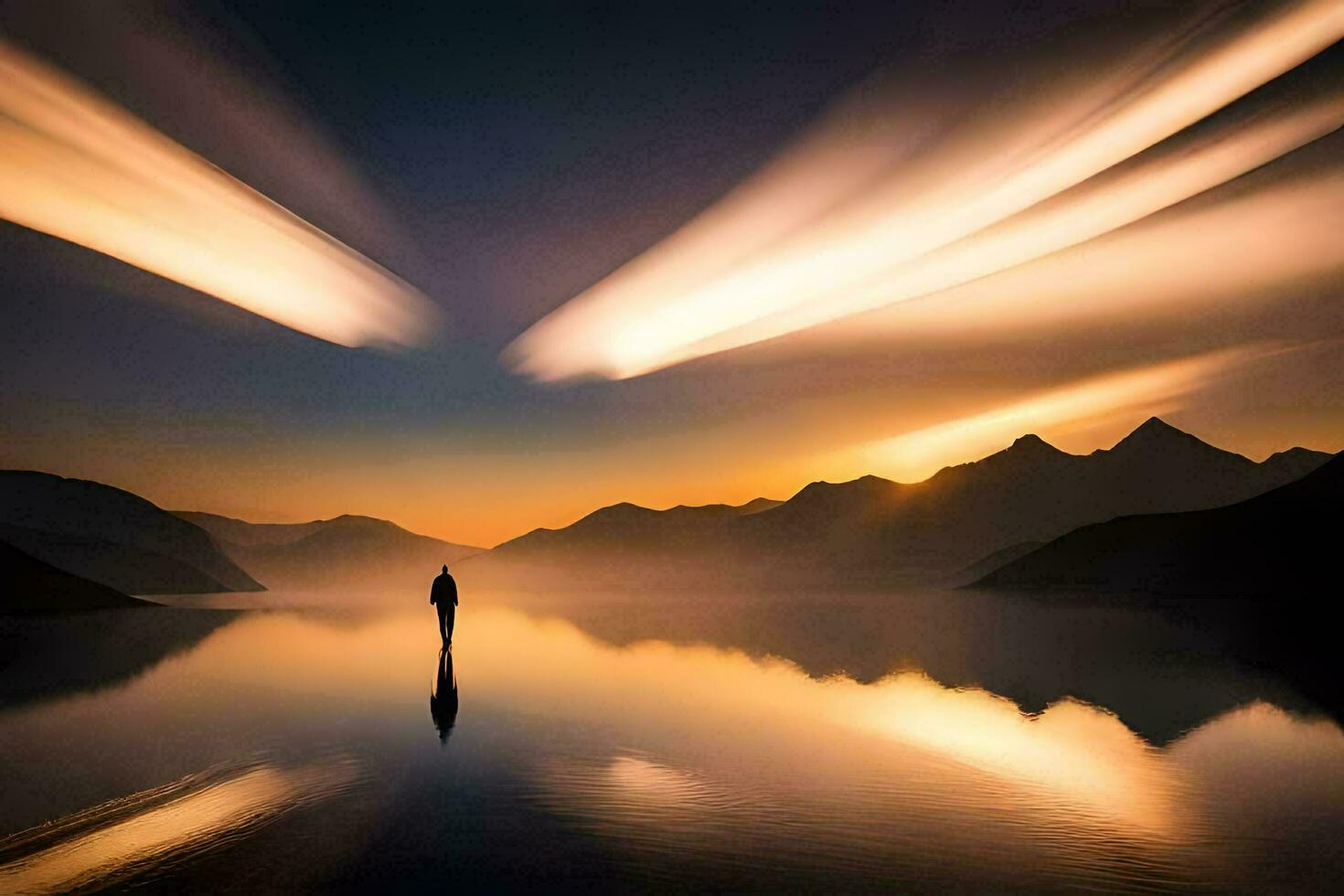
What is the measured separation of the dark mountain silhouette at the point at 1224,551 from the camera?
370 feet

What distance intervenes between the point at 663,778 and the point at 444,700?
1001 centimetres

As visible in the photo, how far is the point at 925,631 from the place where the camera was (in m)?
48.8

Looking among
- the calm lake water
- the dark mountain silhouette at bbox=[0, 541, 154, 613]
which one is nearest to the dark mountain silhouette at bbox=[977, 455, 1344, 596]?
the calm lake water

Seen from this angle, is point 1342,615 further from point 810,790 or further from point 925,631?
point 810,790

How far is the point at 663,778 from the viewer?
13.1 m

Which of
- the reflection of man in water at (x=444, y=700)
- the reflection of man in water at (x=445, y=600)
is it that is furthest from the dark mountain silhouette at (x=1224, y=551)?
the reflection of man in water at (x=444, y=700)

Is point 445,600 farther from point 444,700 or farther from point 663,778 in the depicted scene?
point 663,778

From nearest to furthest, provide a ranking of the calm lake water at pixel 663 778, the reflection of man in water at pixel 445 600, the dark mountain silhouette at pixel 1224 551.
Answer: the calm lake water at pixel 663 778 < the reflection of man in water at pixel 445 600 < the dark mountain silhouette at pixel 1224 551

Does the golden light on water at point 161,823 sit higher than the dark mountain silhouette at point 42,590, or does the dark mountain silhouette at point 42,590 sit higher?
the dark mountain silhouette at point 42,590

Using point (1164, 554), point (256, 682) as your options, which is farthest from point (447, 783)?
point (1164, 554)

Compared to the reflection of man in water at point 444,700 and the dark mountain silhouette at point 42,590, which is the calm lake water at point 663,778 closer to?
the reflection of man in water at point 444,700

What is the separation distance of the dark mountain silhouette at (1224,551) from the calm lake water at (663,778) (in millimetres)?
103422

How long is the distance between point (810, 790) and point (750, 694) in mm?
10370

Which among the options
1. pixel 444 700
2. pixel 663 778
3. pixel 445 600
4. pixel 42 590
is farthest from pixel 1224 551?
pixel 42 590
